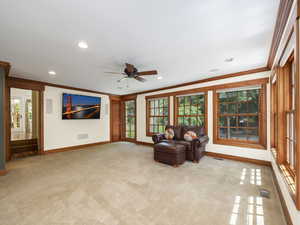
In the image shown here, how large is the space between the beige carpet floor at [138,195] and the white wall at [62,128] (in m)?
1.45

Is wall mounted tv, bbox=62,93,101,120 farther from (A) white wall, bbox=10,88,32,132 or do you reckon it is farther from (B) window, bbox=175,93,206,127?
(B) window, bbox=175,93,206,127

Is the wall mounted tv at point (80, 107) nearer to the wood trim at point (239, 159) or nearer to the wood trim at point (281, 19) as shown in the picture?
the wood trim at point (239, 159)

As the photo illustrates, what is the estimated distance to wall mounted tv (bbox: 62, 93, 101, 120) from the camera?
4.93 meters

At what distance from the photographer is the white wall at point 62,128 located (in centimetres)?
462

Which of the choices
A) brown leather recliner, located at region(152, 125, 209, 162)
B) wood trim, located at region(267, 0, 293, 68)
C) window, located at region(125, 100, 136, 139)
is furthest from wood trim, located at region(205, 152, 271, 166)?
window, located at region(125, 100, 136, 139)

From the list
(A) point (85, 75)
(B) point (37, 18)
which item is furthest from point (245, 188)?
(A) point (85, 75)

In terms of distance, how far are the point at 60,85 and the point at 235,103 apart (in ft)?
20.4

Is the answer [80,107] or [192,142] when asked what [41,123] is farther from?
[192,142]

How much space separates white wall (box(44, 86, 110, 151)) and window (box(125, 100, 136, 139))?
4.88 feet

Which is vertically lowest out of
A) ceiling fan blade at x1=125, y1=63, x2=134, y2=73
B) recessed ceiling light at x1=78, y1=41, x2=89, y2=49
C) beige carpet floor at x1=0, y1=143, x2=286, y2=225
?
beige carpet floor at x1=0, y1=143, x2=286, y2=225

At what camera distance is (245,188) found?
229 centimetres

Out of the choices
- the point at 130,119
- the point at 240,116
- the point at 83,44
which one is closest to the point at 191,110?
the point at 240,116

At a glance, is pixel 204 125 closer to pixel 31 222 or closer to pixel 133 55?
pixel 133 55

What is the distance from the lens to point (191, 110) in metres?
4.78
